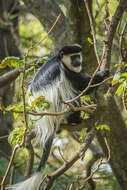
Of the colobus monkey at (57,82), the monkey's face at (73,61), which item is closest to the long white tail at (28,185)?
the colobus monkey at (57,82)

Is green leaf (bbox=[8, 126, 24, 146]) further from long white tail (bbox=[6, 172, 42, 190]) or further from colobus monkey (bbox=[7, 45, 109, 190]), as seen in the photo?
colobus monkey (bbox=[7, 45, 109, 190])

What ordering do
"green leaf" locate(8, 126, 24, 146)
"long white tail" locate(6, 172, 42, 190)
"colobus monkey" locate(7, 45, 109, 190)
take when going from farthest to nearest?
"colobus monkey" locate(7, 45, 109, 190)
"long white tail" locate(6, 172, 42, 190)
"green leaf" locate(8, 126, 24, 146)

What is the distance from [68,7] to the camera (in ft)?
8.80

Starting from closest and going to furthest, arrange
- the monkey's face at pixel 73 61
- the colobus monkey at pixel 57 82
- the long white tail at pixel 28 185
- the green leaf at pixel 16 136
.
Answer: the green leaf at pixel 16 136 < the long white tail at pixel 28 185 < the colobus monkey at pixel 57 82 < the monkey's face at pixel 73 61

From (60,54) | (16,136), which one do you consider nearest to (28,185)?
(16,136)

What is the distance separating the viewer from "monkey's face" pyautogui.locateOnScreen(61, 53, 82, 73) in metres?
2.75

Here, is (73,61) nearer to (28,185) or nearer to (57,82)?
(57,82)

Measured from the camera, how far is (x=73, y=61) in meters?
2.76

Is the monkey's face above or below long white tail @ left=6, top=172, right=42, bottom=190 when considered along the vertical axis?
above

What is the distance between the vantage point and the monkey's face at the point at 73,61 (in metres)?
2.75

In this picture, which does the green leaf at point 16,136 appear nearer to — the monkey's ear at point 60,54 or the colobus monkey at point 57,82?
the colobus monkey at point 57,82

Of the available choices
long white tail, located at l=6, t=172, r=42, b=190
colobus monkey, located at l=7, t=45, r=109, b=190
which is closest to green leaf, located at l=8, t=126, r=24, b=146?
long white tail, located at l=6, t=172, r=42, b=190

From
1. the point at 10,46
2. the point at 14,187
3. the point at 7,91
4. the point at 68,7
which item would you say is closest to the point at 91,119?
the point at 14,187

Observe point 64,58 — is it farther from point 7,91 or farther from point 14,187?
point 7,91
